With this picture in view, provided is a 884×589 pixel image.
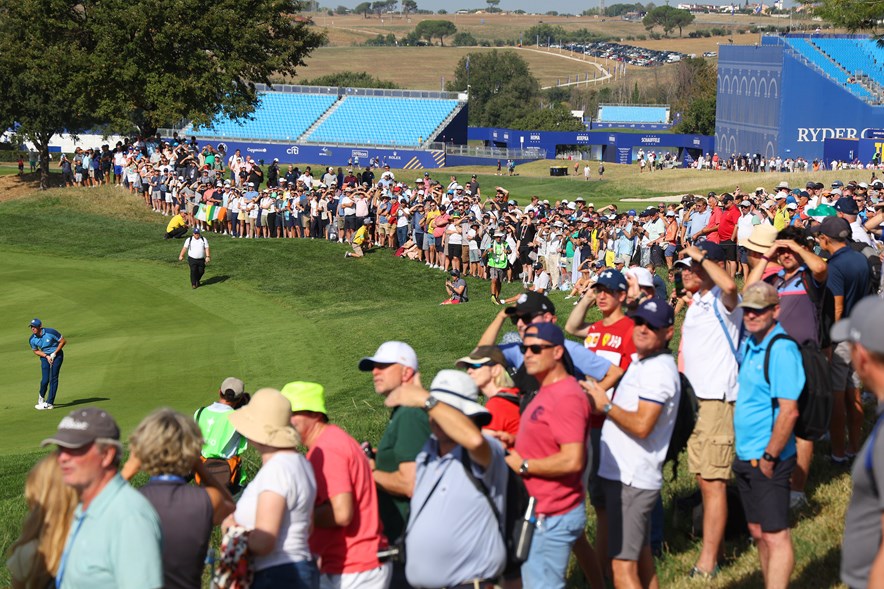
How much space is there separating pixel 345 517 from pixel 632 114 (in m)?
123

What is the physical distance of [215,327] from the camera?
83.8 ft

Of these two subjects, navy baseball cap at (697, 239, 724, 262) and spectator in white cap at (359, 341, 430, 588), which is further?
navy baseball cap at (697, 239, 724, 262)

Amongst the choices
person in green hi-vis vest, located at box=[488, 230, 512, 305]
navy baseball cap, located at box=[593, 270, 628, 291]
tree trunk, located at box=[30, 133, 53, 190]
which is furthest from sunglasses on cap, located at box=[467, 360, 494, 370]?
tree trunk, located at box=[30, 133, 53, 190]

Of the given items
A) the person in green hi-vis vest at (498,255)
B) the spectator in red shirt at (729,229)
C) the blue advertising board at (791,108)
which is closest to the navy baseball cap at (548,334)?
the spectator in red shirt at (729,229)

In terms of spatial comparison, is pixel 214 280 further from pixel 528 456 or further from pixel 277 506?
pixel 277 506

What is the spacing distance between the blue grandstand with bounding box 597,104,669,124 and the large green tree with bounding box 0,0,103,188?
81.1 metres

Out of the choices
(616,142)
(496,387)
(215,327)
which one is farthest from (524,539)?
(616,142)

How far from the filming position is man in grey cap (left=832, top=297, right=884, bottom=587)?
3996 millimetres

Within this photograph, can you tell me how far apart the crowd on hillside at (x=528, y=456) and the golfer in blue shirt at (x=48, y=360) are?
957 centimetres

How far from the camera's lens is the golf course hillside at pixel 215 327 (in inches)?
368

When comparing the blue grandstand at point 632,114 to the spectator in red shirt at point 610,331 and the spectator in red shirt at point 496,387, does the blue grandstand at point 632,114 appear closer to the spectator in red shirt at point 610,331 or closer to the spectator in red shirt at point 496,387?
the spectator in red shirt at point 610,331

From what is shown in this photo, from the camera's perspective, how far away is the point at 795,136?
6806cm

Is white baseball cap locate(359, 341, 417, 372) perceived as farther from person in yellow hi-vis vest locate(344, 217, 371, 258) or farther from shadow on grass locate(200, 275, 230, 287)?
person in yellow hi-vis vest locate(344, 217, 371, 258)

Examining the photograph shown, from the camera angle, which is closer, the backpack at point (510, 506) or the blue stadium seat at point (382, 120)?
→ the backpack at point (510, 506)
